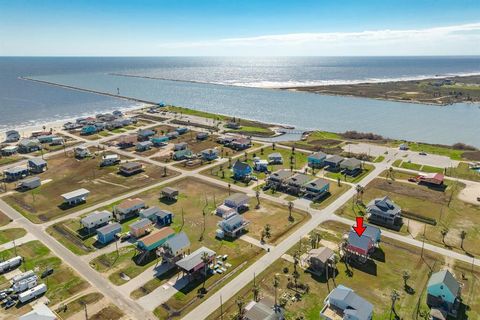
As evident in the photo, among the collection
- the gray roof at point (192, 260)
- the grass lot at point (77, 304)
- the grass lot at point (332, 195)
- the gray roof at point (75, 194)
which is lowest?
the grass lot at point (77, 304)

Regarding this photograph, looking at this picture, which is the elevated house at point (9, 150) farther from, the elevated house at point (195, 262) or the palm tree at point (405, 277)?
the palm tree at point (405, 277)

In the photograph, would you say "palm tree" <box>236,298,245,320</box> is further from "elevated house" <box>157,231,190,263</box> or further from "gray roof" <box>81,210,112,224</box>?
"gray roof" <box>81,210,112,224</box>

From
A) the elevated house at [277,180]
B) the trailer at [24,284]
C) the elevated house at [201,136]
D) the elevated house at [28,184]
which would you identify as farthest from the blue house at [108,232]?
the elevated house at [201,136]

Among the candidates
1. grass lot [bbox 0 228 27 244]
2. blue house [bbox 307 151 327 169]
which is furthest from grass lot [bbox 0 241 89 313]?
blue house [bbox 307 151 327 169]

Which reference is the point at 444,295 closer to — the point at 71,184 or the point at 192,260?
the point at 192,260

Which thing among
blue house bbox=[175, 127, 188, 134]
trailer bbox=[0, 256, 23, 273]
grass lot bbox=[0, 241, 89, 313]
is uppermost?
blue house bbox=[175, 127, 188, 134]

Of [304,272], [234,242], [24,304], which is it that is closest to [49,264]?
[24,304]

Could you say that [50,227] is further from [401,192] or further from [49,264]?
[401,192]
